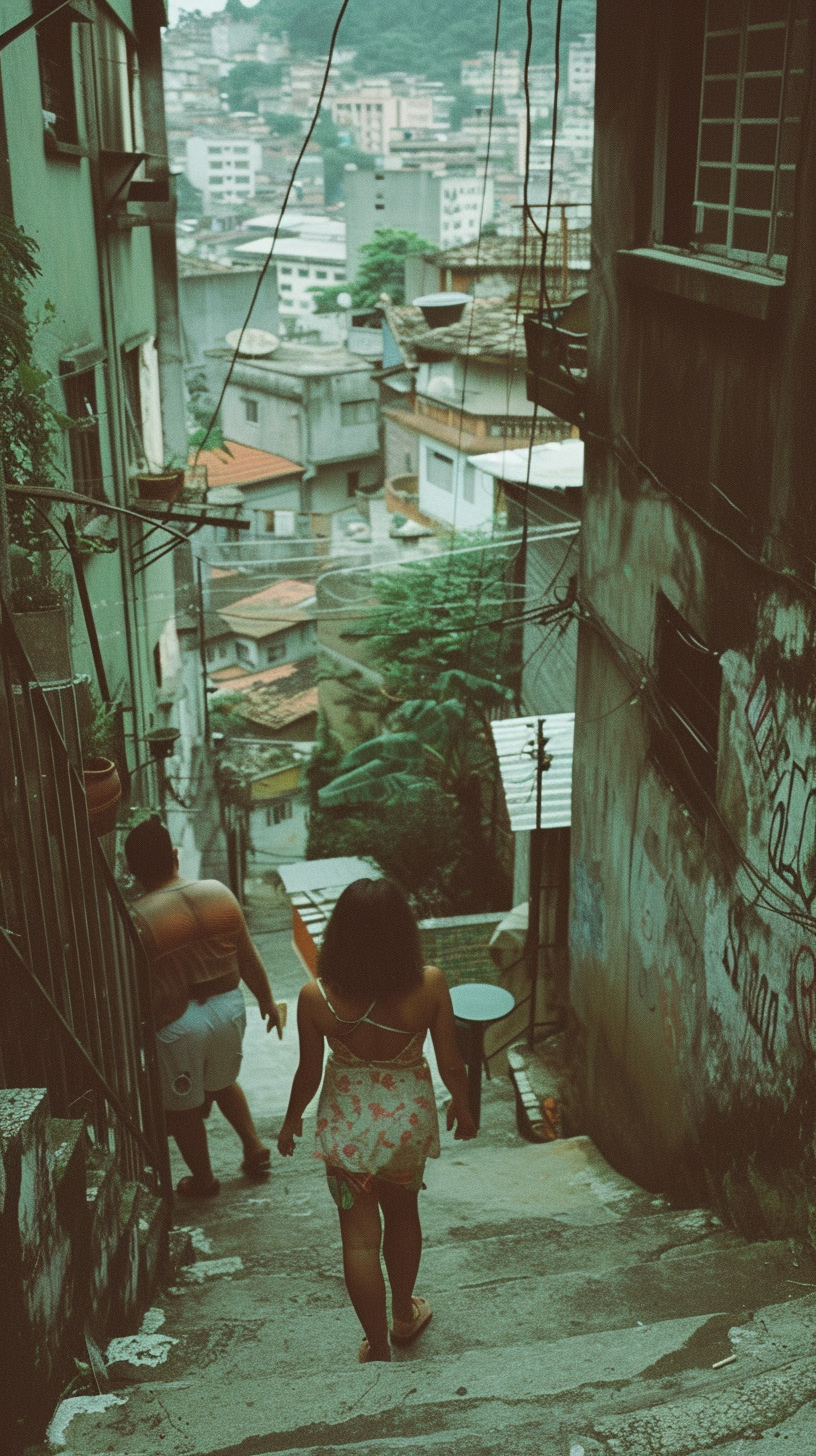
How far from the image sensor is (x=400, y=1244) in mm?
4219

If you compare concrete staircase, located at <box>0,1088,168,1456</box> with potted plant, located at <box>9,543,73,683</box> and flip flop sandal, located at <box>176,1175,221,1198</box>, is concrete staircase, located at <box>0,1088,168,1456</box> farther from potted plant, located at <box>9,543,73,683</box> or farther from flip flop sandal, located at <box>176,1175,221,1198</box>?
potted plant, located at <box>9,543,73,683</box>

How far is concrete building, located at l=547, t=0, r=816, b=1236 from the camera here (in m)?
4.78

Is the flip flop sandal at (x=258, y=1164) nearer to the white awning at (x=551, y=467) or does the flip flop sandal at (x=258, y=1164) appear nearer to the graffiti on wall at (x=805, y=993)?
the graffiti on wall at (x=805, y=993)

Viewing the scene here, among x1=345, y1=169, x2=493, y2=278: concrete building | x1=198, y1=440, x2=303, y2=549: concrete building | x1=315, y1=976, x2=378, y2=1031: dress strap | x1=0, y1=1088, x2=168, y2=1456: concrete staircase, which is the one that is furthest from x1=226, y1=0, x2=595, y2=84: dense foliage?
x1=0, y1=1088, x2=168, y2=1456: concrete staircase

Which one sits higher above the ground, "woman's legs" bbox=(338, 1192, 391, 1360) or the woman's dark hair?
the woman's dark hair

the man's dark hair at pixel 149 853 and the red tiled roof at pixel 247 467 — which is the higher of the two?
the man's dark hair at pixel 149 853

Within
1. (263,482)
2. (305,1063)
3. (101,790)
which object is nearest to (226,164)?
(263,482)

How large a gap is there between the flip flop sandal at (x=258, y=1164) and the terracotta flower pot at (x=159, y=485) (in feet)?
28.0

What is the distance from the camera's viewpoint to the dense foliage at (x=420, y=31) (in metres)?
89.8

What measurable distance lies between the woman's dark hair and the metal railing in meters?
0.89

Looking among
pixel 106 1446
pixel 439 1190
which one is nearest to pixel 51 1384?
pixel 106 1446

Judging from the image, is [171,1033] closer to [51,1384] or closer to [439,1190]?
[439,1190]

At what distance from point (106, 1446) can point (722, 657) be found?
155 inches

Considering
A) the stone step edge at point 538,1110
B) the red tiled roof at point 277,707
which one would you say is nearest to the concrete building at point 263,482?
the red tiled roof at point 277,707
